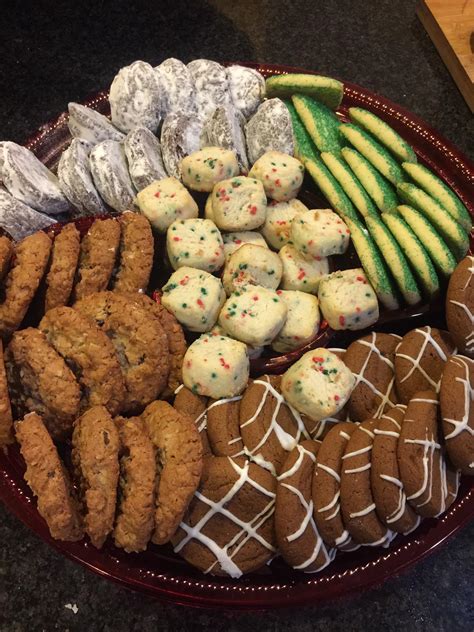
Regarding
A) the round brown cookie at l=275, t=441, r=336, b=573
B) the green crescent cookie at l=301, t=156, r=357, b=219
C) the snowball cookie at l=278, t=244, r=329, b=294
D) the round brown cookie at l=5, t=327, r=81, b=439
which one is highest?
the green crescent cookie at l=301, t=156, r=357, b=219

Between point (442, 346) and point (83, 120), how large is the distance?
1209mm

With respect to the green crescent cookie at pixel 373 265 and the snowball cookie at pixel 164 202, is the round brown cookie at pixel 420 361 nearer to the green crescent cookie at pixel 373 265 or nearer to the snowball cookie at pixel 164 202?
the green crescent cookie at pixel 373 265

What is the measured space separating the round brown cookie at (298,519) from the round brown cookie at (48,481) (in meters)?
0.44

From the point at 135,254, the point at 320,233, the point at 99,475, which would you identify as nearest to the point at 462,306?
the point at 320,233

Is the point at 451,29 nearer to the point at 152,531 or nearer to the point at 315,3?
the point at 315,3

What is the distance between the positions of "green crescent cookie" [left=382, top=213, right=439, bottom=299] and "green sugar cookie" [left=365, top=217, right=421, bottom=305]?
15mm

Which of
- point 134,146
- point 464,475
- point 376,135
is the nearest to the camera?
point 464,475

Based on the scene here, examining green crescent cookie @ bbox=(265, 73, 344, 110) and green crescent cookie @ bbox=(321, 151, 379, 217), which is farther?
green crescent cookie @ bbox=(265, 73, 344, 110)

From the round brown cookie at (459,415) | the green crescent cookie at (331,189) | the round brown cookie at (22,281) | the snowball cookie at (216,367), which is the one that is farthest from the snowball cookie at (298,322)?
the round brown cookie at (22,281)

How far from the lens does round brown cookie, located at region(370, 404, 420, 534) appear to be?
4.28ft

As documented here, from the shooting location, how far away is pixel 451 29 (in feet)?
7.58

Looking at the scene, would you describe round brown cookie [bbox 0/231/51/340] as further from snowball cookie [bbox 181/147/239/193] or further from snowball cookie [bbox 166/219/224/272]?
snowball cookie [bbox 181/147/239/193]

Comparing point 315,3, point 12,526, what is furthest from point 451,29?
point 12,526

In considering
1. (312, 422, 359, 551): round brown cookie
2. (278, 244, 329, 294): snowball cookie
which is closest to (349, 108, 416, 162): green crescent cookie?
(278, 244, 329, 294): snowball cookie
